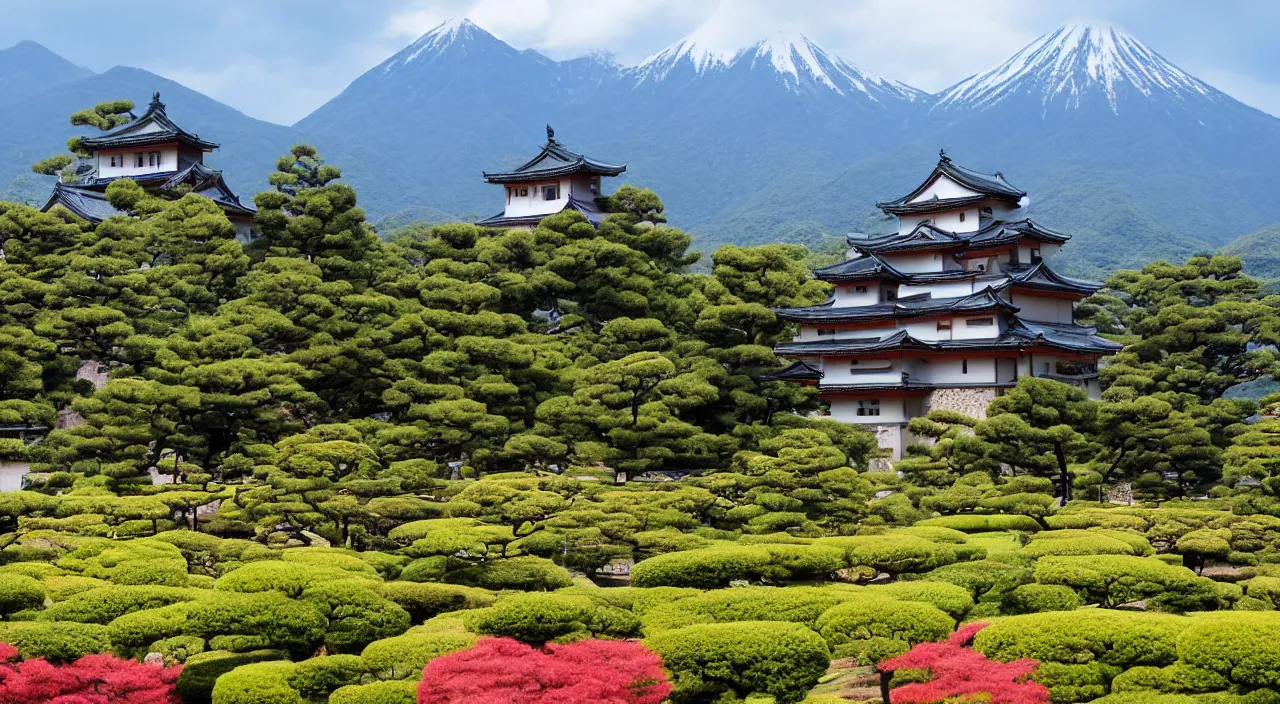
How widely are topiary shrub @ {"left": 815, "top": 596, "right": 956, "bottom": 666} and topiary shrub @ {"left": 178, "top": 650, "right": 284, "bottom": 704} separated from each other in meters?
7.32

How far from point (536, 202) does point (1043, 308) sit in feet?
65.4

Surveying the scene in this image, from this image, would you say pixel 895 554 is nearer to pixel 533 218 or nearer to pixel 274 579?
pixel 274 579

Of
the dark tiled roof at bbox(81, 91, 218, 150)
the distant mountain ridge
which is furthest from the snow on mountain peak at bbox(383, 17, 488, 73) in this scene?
the dark tiled roof at bbox(81, 91, 218, 150)

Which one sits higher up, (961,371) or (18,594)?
(961,371)

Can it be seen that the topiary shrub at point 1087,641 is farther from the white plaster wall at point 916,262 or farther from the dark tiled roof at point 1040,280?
the white plaster wall at point 916,262

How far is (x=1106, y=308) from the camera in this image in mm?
56875

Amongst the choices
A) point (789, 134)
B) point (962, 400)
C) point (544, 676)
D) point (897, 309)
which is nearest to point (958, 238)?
point (897, 309)

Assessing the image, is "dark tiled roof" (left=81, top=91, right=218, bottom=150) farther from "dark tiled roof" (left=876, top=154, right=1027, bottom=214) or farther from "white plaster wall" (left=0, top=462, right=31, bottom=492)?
"dark tiled roof" (left=876, top=154, right=1027, bottom=214)

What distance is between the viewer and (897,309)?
38.6 meters

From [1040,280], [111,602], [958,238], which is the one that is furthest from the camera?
[958,238]

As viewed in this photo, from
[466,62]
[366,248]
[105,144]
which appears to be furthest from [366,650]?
[466,62]

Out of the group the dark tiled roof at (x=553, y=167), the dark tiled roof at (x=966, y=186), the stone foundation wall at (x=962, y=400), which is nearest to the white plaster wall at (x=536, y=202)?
the dark tiled roof at (x=553, y=167)

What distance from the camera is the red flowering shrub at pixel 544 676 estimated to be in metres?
12.8

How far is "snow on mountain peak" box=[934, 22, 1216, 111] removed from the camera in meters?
160
